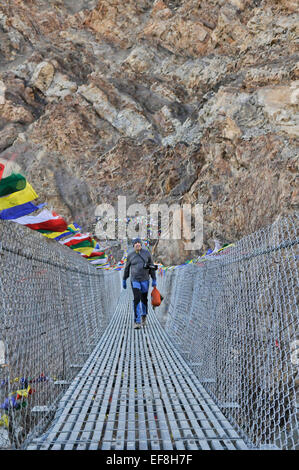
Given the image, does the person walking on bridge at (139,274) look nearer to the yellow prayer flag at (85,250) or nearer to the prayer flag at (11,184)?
the yellow prayer flag at (85,250)

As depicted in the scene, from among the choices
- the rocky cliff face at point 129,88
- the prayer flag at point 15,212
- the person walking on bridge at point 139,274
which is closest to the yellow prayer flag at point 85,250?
the person walking on bridge at point 139,274

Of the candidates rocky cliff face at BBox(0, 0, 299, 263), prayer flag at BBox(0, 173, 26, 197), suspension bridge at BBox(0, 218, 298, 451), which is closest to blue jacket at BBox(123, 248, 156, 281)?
suspension bridge at BBox(0, 218, 298, 451)

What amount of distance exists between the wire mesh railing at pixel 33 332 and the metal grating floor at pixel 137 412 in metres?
0.24

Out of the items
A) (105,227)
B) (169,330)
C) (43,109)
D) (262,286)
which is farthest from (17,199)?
(43,109)

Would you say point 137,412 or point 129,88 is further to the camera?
point 129,88

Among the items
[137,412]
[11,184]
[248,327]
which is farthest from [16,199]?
[248,327]

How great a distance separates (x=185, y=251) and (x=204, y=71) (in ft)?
79.7

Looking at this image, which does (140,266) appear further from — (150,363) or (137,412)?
(137,412)

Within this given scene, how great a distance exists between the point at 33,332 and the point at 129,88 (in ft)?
122

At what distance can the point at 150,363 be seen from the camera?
3650 millimetres

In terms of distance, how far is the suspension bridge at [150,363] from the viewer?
196cm

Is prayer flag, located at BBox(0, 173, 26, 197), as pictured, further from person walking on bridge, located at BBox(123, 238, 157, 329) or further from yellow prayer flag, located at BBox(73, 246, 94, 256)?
yellow prayer flag, located at BBox(73, 246, 94, 256)

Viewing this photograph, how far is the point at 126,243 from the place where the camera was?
28.5 meters

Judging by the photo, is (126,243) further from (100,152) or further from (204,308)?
(204,308)
